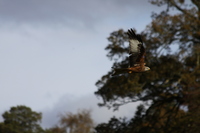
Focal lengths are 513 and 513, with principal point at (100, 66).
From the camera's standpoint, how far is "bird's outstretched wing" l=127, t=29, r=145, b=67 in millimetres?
10305

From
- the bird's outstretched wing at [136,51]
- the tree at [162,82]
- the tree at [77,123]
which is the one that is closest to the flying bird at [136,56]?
the bird's outstretched wing at [136,51]

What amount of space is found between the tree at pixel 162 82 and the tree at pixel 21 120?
31.5m

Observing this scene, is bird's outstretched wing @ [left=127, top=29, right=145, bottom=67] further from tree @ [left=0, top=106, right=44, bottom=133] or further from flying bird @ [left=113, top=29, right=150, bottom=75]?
tree @ [left=0, top=106, right=44, bottom=133]

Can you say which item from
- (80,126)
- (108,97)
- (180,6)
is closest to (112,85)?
(108,97)

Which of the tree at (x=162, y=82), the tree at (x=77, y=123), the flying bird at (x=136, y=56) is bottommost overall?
the flying bird at (x=136, y=56)

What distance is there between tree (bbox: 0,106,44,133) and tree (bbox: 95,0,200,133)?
31.5 meters

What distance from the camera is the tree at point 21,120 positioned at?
52300 millimetres

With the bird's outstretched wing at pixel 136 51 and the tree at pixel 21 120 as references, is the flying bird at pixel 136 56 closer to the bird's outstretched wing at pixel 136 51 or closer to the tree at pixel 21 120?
the bird's outstretched wing at pixel 136 51

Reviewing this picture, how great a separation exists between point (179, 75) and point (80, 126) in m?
31.9

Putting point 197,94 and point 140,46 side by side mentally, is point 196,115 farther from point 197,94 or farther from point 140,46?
point 140,46

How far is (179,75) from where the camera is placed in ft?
70.7

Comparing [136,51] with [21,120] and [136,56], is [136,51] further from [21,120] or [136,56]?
[21,120]

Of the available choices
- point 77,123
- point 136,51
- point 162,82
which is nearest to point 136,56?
point 136,51

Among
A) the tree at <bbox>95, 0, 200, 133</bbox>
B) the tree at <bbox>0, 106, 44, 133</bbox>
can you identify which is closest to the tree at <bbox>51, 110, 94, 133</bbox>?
the tree at <bbox>0, 106, 44, 133</bbox>
